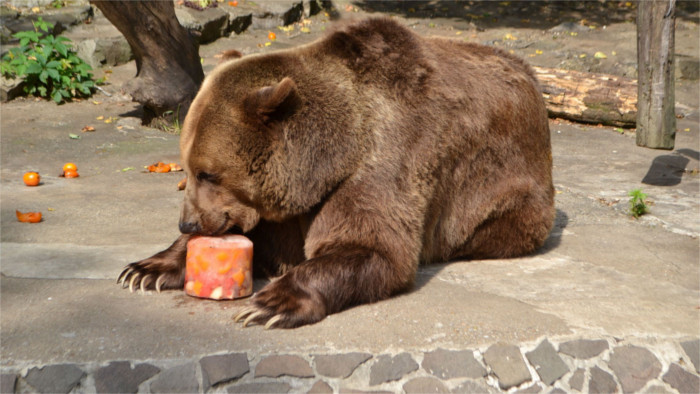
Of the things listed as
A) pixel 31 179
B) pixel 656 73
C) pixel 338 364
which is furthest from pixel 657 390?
pixel 31 179

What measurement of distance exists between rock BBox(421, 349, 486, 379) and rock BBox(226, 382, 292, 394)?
57 cm

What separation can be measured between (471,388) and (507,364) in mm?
189

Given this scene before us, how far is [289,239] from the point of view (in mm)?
3523

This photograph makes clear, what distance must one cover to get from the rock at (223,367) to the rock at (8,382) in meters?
0.68

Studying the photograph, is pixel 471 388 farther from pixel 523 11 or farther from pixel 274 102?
pixel 523 11

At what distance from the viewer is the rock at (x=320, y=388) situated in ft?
9.10

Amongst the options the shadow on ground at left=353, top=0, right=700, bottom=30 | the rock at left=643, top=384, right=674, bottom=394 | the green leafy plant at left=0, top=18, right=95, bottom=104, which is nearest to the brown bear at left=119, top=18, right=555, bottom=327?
the rock at left=643, top=384, right=674, bottom=394

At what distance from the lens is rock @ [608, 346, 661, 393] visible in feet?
10.3

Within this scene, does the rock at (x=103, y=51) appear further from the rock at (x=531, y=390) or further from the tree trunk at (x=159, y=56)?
the rock at (x=531, y=390)

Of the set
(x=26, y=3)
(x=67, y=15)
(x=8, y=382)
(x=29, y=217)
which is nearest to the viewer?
(x=8, y=382)

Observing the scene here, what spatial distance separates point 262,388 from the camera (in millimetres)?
2758

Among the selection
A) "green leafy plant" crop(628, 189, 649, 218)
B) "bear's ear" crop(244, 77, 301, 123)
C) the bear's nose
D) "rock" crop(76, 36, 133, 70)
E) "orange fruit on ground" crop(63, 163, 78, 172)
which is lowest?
"green leafy plant" crop(628, 189, 649, 218)

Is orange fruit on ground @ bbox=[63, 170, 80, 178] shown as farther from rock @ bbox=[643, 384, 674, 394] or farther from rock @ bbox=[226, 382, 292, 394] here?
rock @ bbox=[643, 384, 674, 394]

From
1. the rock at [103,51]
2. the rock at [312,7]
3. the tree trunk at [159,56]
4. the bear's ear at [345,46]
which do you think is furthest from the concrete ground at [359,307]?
the rock at [312,7]
